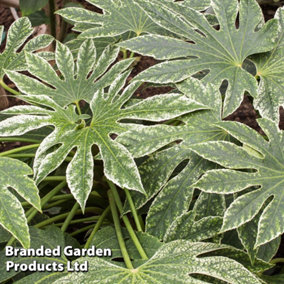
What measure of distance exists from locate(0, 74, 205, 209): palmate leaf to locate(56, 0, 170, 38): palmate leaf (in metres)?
0.32

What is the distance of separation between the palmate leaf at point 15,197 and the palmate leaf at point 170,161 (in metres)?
0.24

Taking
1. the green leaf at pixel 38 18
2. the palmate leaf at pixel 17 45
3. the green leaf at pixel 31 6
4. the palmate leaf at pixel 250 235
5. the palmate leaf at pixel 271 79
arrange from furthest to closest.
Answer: the green leaf at pixel 38 18
the green leaf at pixel 31 6
the palmate leaf at pixel 17 45
the palmate leaf at pixel 271 79
the palmate leaf at pixel 250 235

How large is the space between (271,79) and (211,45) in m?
0.20

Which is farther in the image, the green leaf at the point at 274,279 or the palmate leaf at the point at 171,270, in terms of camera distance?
the green leaf at the point at 274,279

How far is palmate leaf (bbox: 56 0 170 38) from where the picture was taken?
1413mm

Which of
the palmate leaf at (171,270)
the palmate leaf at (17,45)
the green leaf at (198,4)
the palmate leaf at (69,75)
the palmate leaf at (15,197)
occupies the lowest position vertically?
the palmate leaf at (171,270)

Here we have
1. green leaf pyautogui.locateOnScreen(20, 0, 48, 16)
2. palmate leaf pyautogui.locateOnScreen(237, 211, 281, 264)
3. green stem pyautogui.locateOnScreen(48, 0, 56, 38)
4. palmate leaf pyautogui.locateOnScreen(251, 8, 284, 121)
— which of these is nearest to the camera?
palmate leaf pyautogui.locateOnScreen(237, 211, 281, 264)

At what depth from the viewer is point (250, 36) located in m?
1.28

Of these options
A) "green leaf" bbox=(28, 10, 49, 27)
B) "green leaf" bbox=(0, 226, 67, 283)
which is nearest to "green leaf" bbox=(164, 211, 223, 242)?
"green leaf" bbox=(0, 226, 67, 283)

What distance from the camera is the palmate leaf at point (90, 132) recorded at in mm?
970

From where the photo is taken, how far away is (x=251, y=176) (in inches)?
38.0

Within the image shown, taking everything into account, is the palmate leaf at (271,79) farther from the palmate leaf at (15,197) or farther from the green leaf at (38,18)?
the green leaf at (38,18)

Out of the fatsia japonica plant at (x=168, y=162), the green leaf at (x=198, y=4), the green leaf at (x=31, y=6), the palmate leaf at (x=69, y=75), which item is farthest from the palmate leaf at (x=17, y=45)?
the green leaf at (x=31, y=6)

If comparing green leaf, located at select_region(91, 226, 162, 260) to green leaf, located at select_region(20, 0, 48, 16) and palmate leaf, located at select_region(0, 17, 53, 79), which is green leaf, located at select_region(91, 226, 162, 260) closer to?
palmate leaf, located at select_region(0, 17, 53, 79)
